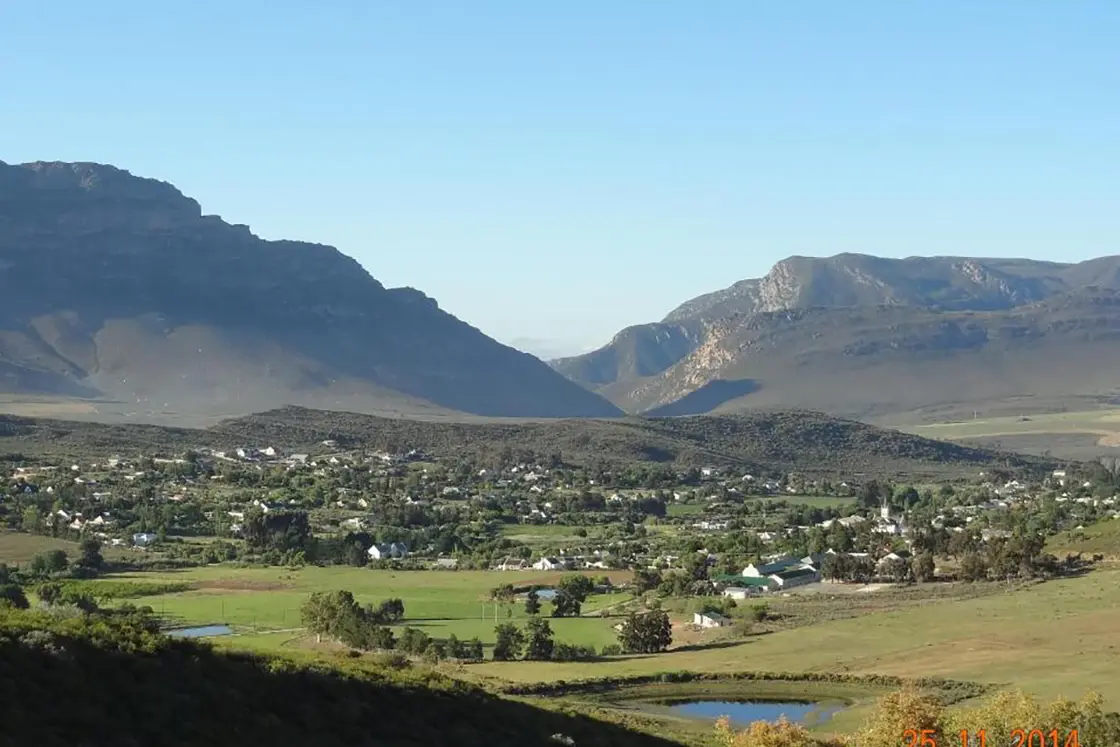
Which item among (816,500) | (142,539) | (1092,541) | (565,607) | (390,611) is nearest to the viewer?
(390,611)

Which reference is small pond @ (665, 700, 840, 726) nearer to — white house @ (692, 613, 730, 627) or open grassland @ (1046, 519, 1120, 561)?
white house @ (692, 613, 730, 627)

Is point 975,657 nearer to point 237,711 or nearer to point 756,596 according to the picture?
point 756,596

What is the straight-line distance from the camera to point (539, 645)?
6769 centimetres

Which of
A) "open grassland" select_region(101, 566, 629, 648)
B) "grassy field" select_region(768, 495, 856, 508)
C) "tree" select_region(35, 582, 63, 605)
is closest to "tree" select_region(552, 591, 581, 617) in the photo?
"open grassland" select_region(101, 566, 629, 648)

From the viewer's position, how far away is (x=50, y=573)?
299 feet

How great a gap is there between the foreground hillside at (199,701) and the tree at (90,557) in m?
68.9

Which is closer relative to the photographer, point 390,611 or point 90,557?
point 390,611

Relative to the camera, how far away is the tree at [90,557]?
9481 cm

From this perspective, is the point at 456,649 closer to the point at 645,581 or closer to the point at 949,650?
the point at 949,650

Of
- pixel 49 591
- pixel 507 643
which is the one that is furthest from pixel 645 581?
pixel 49 591

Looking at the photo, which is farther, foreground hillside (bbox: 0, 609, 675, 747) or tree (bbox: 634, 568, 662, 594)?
tree (bbox: 634, 568, 662, 594)

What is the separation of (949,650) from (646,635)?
13.8 m

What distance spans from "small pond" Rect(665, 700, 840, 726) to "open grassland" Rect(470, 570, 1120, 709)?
5459 millimetres

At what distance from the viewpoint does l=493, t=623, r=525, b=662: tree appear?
220 feet
